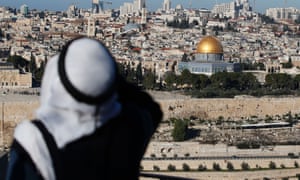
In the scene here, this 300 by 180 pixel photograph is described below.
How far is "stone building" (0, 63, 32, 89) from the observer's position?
71.8 ft

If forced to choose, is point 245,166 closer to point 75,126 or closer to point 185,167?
point 185,167

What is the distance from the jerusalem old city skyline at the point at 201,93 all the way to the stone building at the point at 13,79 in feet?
0.09

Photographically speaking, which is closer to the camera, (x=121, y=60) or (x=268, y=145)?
(x=268, y=145)

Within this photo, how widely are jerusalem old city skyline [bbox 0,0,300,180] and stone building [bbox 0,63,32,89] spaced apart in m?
0.03

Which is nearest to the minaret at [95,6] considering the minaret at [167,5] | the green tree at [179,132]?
the minaret at [167,5]

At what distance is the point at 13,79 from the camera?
72.6 ft

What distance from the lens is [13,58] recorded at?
2644 centimetres

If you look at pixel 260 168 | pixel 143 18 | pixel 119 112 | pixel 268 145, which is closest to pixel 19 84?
pixel 268 145

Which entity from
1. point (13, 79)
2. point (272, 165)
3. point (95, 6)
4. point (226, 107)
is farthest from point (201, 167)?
point (95, 6)

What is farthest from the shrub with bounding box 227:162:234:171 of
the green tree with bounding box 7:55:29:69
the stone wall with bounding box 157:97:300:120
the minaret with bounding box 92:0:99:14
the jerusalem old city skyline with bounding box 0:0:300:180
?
the minaret with bounding box 92:0:99:14

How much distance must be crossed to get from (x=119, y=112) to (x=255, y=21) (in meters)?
60.8

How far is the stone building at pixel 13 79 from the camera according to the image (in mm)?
21891

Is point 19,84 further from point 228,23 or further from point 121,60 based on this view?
point 228,23

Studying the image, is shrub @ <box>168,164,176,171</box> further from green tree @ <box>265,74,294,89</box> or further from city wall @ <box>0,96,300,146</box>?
green tree @ <box>265,74,294,89</box>
